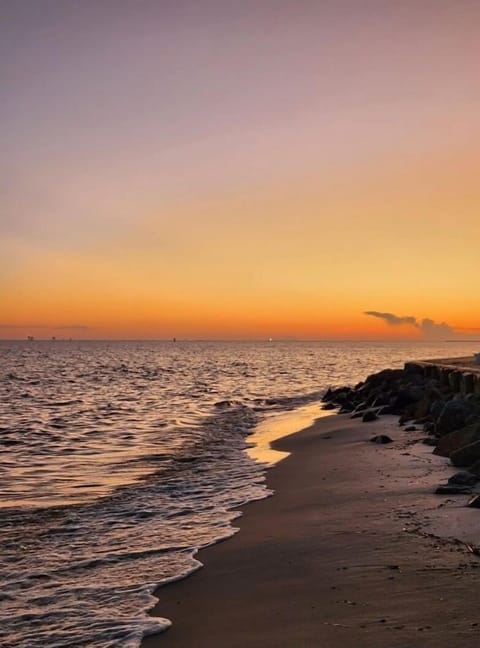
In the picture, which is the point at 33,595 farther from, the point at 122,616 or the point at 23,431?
the point at 23,431

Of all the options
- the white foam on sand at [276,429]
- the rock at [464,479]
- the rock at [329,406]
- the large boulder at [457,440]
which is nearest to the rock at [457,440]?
the large boulder at [457,440]

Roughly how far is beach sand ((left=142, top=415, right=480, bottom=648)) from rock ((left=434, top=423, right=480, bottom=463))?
145 centimetres

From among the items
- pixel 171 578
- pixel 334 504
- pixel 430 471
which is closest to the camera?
pixel 171 578

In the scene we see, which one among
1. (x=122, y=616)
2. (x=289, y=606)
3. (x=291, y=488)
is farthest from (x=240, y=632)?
(x=291, y=488)

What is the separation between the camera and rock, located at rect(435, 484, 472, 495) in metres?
9.32

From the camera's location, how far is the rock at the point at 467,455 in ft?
37.2

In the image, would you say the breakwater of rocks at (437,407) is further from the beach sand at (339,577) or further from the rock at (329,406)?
the beach sand at (339,577)

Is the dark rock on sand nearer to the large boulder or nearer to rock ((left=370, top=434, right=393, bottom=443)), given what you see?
rock ((left=370, top=434, right=393, bottom=443))

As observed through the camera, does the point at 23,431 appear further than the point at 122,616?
Yes

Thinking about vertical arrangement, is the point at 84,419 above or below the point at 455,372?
below

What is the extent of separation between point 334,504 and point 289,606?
4160mm

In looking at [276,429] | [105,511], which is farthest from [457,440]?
[276,429]

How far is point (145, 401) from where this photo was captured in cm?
3228

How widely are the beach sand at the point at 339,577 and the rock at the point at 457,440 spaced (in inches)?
57.3
